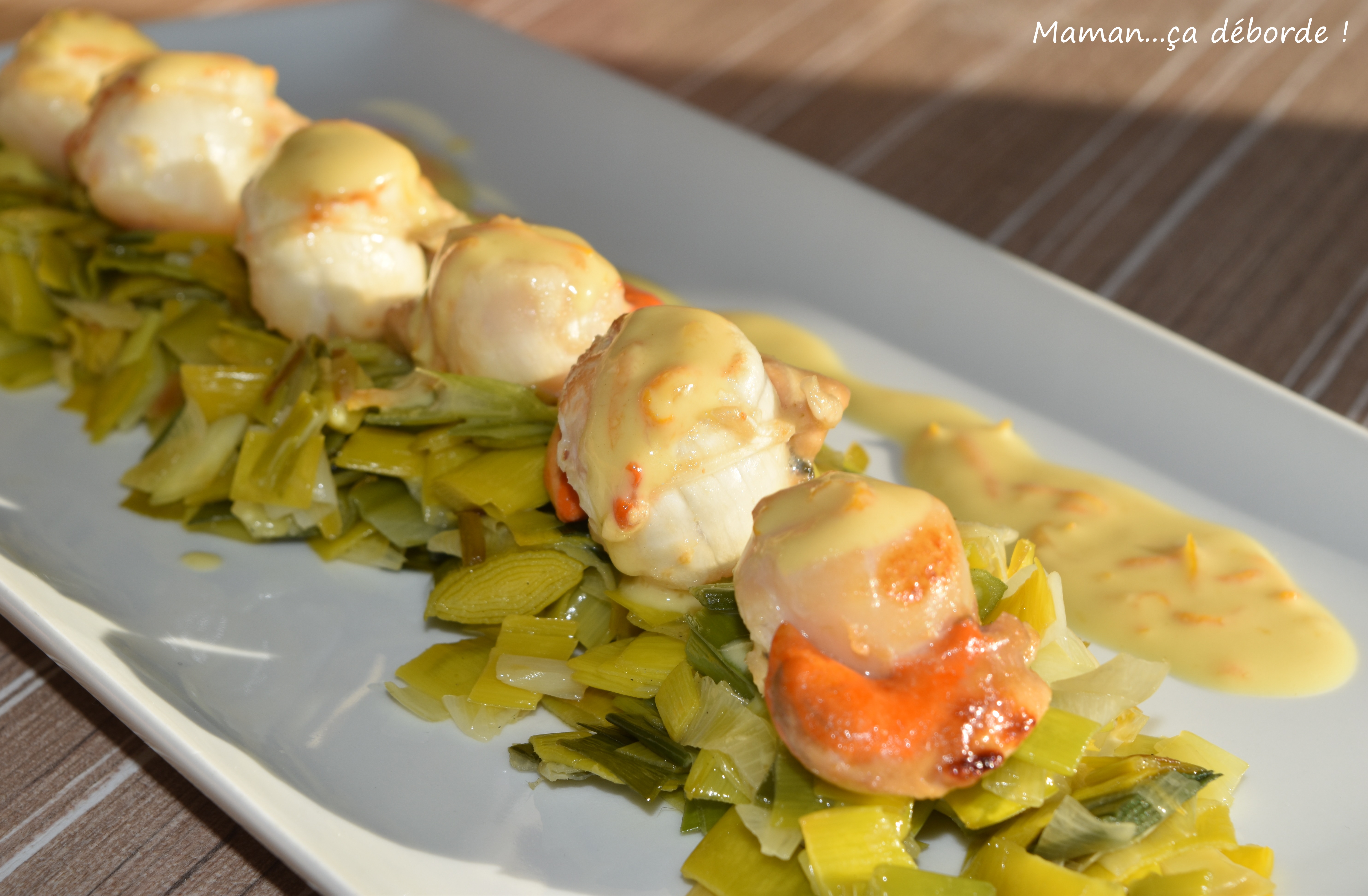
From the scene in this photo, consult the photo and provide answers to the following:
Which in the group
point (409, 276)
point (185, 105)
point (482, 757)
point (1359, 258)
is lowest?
point (482, 757)

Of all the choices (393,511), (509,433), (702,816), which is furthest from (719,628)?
(393,511)

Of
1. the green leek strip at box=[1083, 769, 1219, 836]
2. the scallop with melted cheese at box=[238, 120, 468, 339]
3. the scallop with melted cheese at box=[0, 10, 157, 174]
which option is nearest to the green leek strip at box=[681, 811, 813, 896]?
the green leek strip at box=[1083, 769, 1219, 836]

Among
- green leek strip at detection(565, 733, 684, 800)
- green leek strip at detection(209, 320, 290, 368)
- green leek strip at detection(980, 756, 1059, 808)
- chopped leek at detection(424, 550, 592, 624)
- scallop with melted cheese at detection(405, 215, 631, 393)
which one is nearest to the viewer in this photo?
green leek strip at detection(980, 756, 1059, 808)

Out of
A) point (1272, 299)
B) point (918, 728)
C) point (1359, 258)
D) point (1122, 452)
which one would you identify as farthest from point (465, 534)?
point (1359, 258)

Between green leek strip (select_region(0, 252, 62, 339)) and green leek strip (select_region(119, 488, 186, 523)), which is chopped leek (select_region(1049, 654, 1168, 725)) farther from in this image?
green leek strip (select_region(0, 252, 62, 339))

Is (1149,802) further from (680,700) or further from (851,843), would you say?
(680,700)

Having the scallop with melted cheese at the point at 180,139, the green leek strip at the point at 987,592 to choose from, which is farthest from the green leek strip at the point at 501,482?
the scallop with melted cheese at the point at 180,139

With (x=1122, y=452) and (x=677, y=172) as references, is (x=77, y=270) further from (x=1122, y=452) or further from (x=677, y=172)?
(x=1122, y=452)

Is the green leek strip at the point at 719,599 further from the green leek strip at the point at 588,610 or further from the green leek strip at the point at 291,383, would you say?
the green leek strip at the point at 291,383
